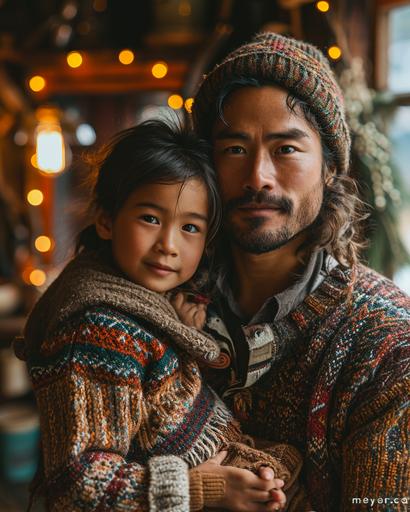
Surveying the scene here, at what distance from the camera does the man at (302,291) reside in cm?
137

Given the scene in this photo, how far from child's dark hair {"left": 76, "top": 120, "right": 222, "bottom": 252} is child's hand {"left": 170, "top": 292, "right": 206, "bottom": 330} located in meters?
0.17

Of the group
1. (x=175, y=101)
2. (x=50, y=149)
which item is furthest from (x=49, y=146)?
(x=175, y=101)

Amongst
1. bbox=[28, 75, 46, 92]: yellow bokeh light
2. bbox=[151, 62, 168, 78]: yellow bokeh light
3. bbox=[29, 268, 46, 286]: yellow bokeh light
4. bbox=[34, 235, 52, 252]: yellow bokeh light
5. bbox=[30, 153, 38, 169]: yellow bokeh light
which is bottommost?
bbox=[29, 268, 46, 286]: yellow bokeh light

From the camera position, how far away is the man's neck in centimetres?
171

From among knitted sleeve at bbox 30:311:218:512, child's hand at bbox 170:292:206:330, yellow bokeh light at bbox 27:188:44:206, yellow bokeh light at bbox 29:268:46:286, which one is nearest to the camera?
knitted sleeve at bbox 30:311:218:512

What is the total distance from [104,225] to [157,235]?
168mm

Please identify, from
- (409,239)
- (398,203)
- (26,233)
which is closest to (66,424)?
(398,203)

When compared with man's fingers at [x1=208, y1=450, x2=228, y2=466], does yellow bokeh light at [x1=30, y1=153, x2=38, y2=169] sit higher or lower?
higher

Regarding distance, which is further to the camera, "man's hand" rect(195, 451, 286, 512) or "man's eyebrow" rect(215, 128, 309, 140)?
"man's eyebrow" rect(215, 128, 309, 140)

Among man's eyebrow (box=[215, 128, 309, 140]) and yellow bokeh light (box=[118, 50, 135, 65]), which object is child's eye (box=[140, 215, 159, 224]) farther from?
yellow bokeh light (box=[118, 50, 135, 65])

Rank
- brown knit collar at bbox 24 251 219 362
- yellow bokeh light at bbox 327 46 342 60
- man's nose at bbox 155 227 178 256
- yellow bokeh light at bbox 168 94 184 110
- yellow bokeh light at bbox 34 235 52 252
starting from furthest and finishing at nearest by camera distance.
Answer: yellow bokeh light at bbox 34 235 52 252, yellow bokeh light at bbox 168 94 184 110, yellow bokeh light at bbox 327 46 342 60, man's nose at bbox 155 227 178 256, brown knit collar at bbox 24 251 219 362

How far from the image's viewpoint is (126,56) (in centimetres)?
456

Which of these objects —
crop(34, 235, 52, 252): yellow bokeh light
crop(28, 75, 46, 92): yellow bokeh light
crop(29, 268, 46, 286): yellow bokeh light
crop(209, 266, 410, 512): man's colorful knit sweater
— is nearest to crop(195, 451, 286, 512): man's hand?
crop(209, 266, 410, 512): man's colorful knit sweater

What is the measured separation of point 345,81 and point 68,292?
192 cm
